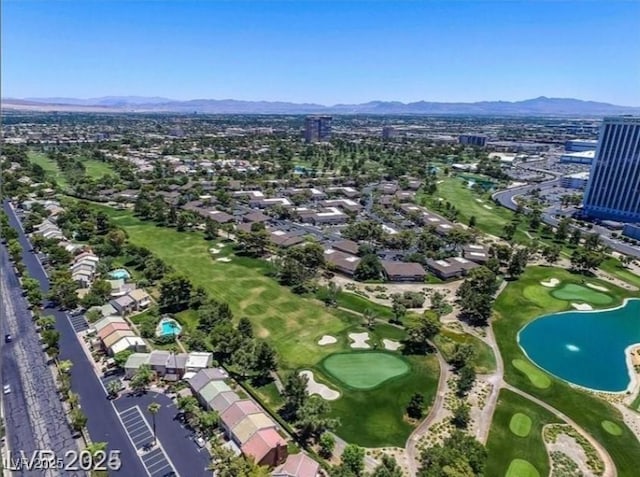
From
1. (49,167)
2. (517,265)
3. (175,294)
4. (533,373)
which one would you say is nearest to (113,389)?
(175,294)

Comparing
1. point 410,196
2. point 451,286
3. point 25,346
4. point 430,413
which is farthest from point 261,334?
point 410,196

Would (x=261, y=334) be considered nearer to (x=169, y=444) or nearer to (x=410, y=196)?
(x=169, y=444)

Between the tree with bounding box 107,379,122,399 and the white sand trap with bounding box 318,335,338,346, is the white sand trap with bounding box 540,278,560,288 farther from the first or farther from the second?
the tree with bounding box 107,379,122,399

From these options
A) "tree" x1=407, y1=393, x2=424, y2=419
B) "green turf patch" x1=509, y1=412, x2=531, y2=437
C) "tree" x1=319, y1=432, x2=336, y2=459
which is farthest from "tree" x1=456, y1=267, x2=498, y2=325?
"tree" x1=319, y1=432, x2=336, y2=459

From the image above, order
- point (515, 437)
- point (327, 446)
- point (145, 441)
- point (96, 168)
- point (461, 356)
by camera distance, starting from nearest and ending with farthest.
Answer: point (327, 446)
point (145, 441)
point (515, 437)
point (461, 356)
point (96, 168)

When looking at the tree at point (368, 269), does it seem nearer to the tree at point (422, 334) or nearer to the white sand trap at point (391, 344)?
the white sand trap at point (391, 344)

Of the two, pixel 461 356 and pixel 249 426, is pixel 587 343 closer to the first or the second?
pixel 461 356
